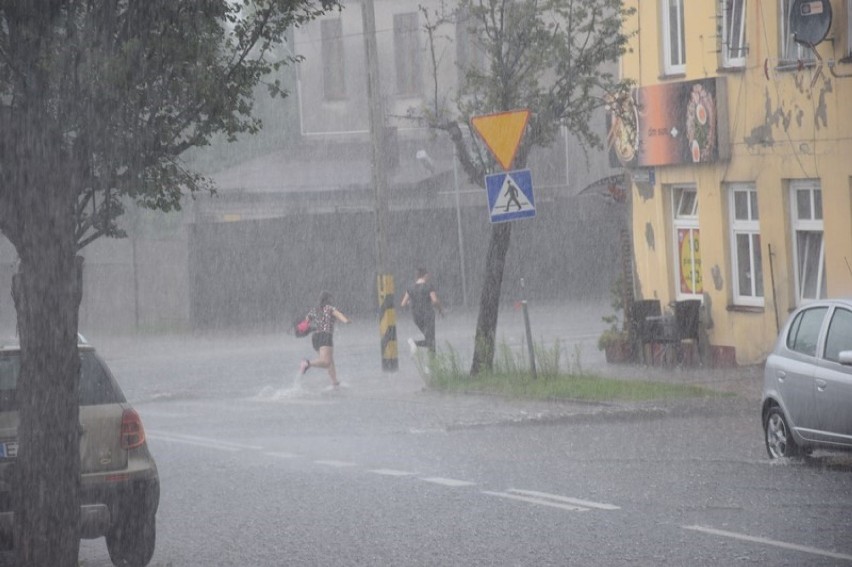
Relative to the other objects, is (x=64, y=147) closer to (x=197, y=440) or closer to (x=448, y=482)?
(x=448, y=482)

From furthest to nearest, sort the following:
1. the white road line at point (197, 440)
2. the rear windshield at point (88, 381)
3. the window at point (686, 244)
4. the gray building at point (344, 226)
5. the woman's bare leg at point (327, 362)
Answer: the gray building at point (344, 226) < the window at point (686, 244) < the woman's bare leg at point (327, 362) < the white road line at point (197, 440) < the rear windshield at point (88, 381)

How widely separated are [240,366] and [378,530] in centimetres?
1882

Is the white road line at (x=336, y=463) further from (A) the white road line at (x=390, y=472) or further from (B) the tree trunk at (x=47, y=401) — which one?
(B) the tree trunk at (x=47, y=401)

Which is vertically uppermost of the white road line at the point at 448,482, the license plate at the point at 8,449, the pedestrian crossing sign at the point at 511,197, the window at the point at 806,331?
the pedestrian crossing sign at the point at 511,197

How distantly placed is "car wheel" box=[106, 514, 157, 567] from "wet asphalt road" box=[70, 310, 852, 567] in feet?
0.60

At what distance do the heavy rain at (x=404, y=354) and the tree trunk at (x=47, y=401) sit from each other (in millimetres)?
22

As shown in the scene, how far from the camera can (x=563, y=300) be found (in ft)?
152

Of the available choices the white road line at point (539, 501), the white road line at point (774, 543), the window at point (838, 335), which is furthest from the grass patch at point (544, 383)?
the white road line at point (774, 543)

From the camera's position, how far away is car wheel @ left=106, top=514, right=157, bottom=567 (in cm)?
970

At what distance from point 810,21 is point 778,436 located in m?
8.47

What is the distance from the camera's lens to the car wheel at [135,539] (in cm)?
970

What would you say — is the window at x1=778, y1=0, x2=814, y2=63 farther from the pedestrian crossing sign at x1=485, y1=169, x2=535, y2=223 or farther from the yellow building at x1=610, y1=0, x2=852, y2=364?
the pedestrian crossing sign at x1=485, y1=169, x2=535, y2=223

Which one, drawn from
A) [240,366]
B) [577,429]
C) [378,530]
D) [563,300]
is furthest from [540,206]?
[378,530]

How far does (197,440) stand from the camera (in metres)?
17.8
